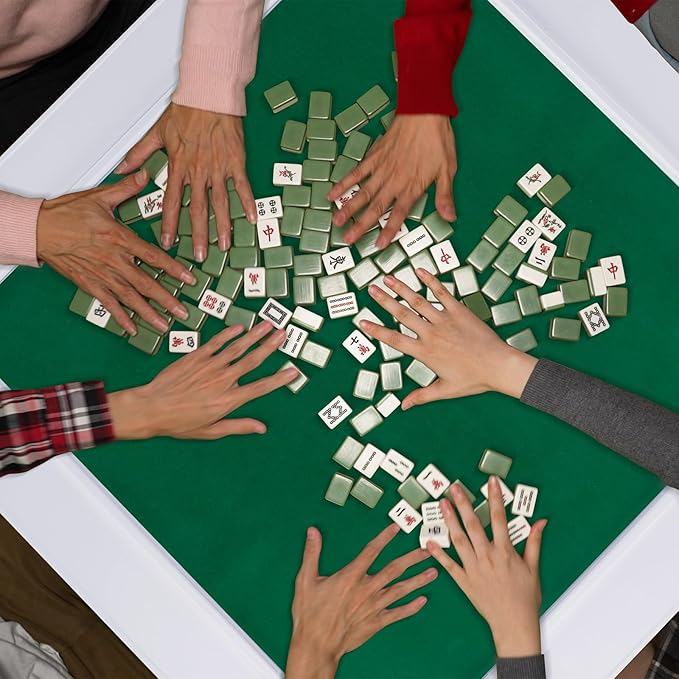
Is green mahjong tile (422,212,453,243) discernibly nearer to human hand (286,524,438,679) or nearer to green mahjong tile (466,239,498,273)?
green mahjong tile (466,239,498,273)

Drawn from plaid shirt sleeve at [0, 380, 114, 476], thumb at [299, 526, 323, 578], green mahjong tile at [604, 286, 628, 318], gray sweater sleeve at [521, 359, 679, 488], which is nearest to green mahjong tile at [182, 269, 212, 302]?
plaid shirt sleeve at [0, 380, 114, 476]

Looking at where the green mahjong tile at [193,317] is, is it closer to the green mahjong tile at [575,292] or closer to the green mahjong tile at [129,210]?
the green mahjong tile at [129,210]

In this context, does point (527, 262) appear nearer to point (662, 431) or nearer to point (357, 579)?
point (662, 431)

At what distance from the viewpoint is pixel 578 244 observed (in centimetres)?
116

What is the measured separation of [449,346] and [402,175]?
0.99ft

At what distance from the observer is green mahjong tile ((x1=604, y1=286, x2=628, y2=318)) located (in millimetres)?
1151

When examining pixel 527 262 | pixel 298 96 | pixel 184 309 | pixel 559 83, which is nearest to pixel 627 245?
pixel 527 262

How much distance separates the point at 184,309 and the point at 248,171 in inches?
10.7

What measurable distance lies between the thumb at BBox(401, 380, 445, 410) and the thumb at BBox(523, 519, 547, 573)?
0.26m

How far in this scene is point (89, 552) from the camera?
1.14 m

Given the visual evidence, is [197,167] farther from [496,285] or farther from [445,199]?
[496,285]

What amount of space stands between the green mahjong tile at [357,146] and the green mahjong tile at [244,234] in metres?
0.21

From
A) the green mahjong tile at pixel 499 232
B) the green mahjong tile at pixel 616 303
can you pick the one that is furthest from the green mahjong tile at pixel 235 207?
the green mahjong tile at pixel 616 303

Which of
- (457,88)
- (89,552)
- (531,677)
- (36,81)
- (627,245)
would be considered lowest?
(531,677)
